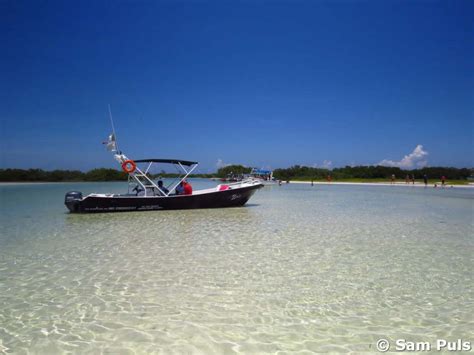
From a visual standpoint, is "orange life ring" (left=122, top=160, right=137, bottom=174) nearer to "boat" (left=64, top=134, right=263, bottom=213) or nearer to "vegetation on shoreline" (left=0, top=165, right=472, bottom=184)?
"boat" (left=64, top=134, right=263, bottom=213)

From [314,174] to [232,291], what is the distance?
100998 millimetres

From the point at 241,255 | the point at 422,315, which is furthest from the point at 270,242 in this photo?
the point at 422,315

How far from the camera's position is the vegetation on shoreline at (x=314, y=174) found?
80.8 m

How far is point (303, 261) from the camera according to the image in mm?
7344

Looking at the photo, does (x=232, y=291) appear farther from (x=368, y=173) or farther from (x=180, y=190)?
(x=368, y=173)

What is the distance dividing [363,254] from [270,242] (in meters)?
2.60

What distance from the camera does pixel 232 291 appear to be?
5469 mm

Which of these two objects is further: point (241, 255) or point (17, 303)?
point (241, 255)

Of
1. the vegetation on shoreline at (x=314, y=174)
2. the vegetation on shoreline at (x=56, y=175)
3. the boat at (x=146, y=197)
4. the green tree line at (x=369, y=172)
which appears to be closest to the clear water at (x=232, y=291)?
the boat at (x=146, y=197)

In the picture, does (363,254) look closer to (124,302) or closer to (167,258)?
(167,258)

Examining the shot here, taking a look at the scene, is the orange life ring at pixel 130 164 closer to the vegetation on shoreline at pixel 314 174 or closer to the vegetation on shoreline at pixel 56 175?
the vegetation on shoreline at pixel 314 174

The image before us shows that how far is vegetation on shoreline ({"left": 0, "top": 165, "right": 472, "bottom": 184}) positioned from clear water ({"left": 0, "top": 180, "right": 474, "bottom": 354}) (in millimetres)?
73331

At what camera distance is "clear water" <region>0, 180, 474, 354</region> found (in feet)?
12.9

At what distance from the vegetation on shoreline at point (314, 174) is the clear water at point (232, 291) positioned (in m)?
73.3
